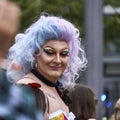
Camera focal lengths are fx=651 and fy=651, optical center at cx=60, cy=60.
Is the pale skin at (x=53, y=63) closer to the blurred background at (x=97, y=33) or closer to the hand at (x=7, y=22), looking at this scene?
the blurred background at (x=97, y=33)

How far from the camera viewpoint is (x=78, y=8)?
14.8m

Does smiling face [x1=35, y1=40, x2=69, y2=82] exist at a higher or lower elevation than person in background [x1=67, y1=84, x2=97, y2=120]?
higher

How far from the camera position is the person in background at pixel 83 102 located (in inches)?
177

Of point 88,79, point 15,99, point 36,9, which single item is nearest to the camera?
point 15,99

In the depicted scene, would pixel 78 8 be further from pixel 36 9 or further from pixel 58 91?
pixel 58 91

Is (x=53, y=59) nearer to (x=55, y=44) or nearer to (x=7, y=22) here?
(x=55, y=44)

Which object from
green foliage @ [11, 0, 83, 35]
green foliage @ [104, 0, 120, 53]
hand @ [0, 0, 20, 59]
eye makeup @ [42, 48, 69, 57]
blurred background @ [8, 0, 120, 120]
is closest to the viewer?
hand @ [0, 0, 20, 59]

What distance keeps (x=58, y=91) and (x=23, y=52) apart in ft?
0.98

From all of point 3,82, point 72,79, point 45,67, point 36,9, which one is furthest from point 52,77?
point 36,9

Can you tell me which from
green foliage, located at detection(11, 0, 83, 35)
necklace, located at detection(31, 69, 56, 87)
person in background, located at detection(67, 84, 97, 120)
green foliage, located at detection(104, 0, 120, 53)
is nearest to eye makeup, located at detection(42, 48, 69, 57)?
necklace, located at detection(31, 69, 56, 87)

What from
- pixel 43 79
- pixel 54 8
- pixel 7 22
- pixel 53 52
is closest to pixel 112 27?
pixel 54 8

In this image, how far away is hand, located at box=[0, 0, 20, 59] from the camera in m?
1.84

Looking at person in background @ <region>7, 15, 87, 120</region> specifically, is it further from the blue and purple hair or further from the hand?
the hand

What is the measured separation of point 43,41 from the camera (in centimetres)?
371
